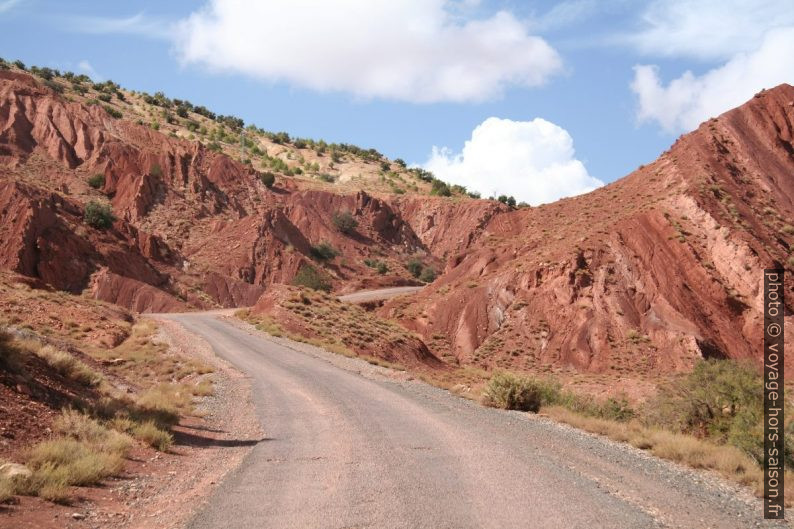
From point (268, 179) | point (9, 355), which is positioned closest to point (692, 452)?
point (9, 355)

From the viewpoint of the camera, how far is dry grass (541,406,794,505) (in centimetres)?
1034

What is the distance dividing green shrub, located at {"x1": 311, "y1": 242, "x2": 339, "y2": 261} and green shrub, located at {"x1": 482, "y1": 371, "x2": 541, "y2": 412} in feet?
182

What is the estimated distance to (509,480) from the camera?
9430 millimetres

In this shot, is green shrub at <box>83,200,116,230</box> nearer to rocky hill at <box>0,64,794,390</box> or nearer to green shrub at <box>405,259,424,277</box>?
rocky hill at <box>0,64,794,390</box>

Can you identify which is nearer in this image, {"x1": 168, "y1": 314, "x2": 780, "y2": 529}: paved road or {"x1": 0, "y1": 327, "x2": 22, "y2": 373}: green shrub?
{"x1": 168, "y1": 314, "x2": 780, "y2": 529}: paved road

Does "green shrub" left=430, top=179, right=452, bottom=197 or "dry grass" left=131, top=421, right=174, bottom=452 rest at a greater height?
"green shrub" left=430, top=179, right=452, bottom=197

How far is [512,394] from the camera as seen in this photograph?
18141 millimetres

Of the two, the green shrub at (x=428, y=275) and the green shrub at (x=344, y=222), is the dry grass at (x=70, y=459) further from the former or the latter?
the green shrub at (x=344, y=222)

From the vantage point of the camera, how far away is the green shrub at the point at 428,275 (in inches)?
3118

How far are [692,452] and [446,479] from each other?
506cm

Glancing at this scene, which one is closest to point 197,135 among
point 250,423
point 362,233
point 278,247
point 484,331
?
point 362,233

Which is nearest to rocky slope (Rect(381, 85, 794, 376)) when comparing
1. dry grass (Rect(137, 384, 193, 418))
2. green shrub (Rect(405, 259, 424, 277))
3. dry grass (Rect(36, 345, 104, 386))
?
dry grass (Rect(137, 384, 193, 418))

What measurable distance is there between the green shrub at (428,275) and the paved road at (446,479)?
62.7 metres

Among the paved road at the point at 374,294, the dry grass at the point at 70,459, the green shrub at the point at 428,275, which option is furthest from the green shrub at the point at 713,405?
the green shrub at the point at 428,275
